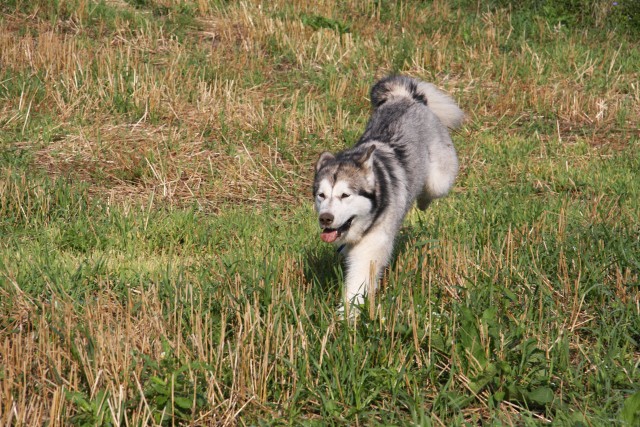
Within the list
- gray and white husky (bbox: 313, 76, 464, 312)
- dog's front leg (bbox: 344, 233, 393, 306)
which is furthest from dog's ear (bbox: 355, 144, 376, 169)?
dog's front leg (bbox: 344, 233, 393, 306)

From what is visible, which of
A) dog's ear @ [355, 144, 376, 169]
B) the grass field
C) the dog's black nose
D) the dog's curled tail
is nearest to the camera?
the grass field

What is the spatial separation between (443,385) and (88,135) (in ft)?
18.4

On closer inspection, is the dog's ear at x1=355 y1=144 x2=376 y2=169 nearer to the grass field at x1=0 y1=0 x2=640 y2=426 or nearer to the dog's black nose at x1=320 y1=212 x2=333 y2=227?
the dog's black nose at x1=320 y1=212 x2=333 y2=227

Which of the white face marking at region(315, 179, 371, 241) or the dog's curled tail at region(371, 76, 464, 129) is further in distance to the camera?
the dog's curled tail at region(371, 76, 464, 129)

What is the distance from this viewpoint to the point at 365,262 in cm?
523

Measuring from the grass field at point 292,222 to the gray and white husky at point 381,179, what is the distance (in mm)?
213

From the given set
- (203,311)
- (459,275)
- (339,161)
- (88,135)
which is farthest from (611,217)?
(88,135)

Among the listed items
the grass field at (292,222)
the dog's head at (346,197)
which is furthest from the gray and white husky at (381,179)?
the grass field at (292,222)

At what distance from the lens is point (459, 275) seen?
5.15m

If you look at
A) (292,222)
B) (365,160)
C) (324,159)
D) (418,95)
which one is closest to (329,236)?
(365,160)

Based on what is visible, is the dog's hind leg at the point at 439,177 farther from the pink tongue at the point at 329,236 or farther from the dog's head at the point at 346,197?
the pink tongue at the point at 329,236

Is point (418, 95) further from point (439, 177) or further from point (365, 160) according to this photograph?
point (365, 160)

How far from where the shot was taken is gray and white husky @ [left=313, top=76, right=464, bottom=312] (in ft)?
16.9

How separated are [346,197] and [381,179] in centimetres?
41
